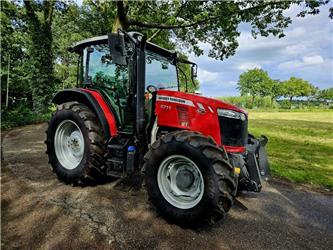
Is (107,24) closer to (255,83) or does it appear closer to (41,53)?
(41,53)

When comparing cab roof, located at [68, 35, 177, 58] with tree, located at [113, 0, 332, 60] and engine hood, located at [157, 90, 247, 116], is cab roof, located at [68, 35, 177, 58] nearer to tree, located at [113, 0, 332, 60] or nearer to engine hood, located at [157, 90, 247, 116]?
engine hood, located at [157, 90, 247, 116]

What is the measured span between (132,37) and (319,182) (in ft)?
Answer: 14.8

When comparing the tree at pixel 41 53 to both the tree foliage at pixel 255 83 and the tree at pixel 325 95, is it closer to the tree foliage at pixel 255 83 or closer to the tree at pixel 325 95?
the tree foliage at pixel 255 83

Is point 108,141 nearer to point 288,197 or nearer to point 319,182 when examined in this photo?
point 288,197

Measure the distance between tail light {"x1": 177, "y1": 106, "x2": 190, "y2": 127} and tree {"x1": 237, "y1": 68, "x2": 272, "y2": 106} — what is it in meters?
57.1

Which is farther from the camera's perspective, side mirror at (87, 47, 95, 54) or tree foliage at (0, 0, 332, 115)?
A: tree foliage at (0, 0, 332, 115)

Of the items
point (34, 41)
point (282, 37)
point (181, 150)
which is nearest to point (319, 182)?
point (181, 150)

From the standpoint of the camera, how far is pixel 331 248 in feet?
8.73

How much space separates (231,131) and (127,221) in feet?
5.42

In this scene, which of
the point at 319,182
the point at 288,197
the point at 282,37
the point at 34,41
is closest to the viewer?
the point at 288,197

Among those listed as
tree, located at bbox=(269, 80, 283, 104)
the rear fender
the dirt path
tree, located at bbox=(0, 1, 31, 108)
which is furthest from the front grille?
tree, located at bbox=(269, 80, 283, 104)

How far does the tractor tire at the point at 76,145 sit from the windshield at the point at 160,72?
1.08 m

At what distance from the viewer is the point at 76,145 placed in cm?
424

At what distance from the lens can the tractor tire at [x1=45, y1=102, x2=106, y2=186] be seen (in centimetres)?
370
